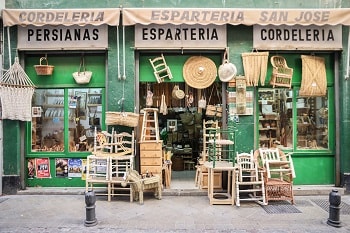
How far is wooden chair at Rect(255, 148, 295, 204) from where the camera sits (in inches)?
291

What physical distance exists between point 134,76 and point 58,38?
6.83 ft

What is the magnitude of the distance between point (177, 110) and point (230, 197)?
3.69 metres

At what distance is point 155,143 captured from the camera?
808cm

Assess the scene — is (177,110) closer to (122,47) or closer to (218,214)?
(122,47)

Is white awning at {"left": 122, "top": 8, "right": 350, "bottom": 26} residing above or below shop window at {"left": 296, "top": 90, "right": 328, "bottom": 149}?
above

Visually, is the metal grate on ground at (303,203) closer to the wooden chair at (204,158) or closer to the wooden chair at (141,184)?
the wooden chair at (204,158)

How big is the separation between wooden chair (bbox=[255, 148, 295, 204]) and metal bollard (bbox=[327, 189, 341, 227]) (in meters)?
1.35

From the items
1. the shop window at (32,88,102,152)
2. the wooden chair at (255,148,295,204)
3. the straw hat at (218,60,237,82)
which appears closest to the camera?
the wooden chair at (255,148,295,204)

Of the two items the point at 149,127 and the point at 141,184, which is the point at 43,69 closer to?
the point at 149,127

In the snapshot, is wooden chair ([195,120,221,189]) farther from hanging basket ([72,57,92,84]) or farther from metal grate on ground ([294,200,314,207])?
hanging basket ([72,57,92,84])

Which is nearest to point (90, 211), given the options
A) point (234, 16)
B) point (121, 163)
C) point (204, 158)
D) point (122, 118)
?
point (121, 163)

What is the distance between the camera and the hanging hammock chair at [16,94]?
7906 mm

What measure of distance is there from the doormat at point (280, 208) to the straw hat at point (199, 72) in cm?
318

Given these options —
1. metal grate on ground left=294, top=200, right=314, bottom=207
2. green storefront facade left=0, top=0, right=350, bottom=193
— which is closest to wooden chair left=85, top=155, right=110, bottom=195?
green storefront facade left=0, top=0, right=350, bottom=193
